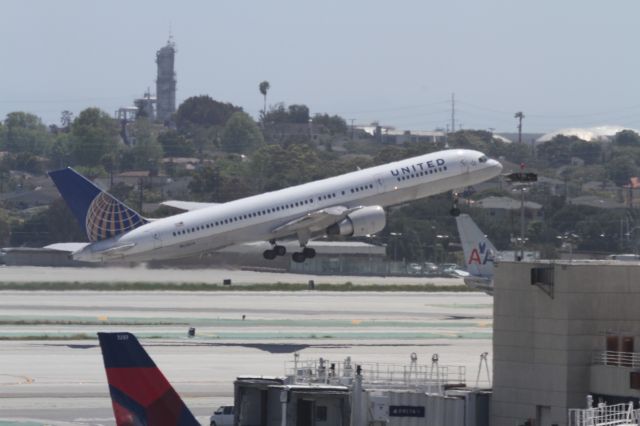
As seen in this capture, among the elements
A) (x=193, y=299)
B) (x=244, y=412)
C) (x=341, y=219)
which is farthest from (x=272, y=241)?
(x=244, y=412)

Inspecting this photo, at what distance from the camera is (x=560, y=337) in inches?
1783

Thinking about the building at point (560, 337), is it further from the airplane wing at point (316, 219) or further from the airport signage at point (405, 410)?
the airplane wing at point (316, 219)

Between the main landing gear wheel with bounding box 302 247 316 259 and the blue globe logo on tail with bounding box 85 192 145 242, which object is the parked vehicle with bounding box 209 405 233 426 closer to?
the blue globe logo on tail with bounding box 85 192 145 242

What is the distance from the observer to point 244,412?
49719 millimetres

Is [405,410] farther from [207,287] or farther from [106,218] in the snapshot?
[207,287]

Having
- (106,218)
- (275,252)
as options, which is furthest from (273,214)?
(106,218)

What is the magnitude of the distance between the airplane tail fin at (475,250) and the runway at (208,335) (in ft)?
11.9

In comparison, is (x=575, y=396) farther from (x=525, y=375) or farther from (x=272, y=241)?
(x=272, y=241)

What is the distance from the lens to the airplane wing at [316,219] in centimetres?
10844

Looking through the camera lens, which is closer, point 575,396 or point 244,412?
point 575,396

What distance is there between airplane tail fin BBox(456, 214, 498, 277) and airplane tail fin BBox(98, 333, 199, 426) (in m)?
60.1

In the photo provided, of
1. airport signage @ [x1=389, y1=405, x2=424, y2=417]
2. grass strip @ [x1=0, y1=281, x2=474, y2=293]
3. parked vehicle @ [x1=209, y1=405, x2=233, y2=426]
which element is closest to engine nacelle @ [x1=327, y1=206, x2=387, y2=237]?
grass strip @ [x1=0, y1=281, x2=474, y2=293]

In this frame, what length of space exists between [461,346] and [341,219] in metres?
23.2

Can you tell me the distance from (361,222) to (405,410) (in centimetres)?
6168
